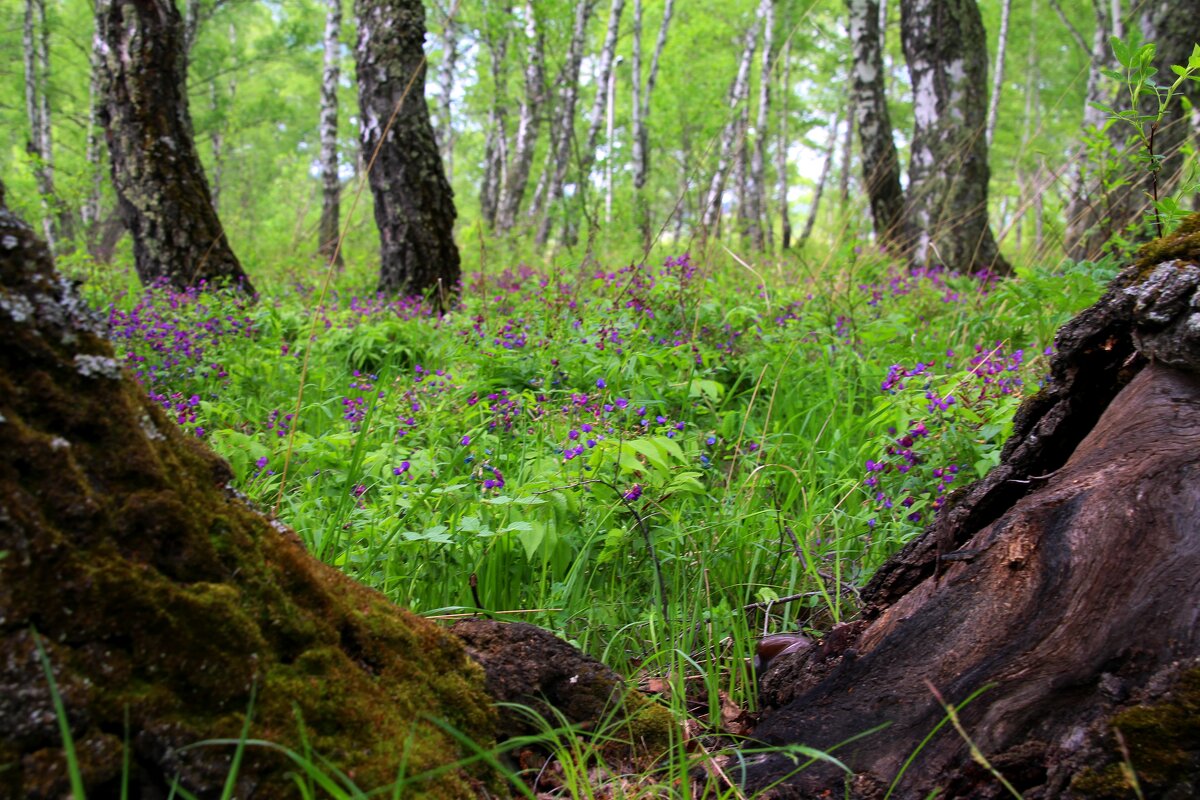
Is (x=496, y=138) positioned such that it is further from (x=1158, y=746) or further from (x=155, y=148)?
(x=1158, y=746)

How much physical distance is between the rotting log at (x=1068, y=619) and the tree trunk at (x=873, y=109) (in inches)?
304

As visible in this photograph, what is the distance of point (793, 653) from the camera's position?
181 centimetres

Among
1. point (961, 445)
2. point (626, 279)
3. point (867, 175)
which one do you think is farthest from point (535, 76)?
point (961, 445)

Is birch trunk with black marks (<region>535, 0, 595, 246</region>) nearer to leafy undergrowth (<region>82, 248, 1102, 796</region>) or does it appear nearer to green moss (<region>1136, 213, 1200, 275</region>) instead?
leafy undergrowth (<region>82, 248, 1102, 796</region>)

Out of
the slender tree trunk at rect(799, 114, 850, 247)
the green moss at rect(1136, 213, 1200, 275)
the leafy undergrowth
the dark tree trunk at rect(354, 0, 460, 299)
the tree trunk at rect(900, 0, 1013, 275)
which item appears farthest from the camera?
the slender tree trunk at rect(799, 114, 850, 247)

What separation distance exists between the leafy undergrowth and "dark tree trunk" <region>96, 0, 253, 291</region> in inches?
56.8

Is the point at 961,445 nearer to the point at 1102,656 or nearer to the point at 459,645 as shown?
the point at 1102,656

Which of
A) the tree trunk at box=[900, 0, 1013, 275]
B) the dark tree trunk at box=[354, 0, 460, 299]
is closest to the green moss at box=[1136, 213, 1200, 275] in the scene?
the dark tree trunk at box=[354, 0, 460, 299]

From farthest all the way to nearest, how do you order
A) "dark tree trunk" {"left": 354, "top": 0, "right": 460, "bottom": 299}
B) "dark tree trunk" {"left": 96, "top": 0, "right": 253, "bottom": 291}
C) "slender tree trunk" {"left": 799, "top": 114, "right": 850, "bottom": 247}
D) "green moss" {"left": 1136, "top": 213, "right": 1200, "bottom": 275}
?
"slender tree trunk" {"left": 799, "top": 114, "right": 850, "bottom": 247}, "dark tree trunk" {"left": 354, "top": 0, "right": 460, "bottom": 299}, "dark tree trunk" {"left": 96, "top": 0, "right": 253, "bottom": 291}, "green moss" {"left": 1136, "top": 213, "right": 1200, "bottom": 275}

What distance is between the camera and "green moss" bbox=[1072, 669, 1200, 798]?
1.10m

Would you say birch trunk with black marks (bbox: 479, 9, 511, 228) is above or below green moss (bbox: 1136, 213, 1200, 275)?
above

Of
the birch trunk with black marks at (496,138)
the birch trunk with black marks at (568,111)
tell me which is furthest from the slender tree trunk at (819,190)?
the birch trunk with black marks at (496,138)

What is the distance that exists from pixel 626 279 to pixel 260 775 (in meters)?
3.82

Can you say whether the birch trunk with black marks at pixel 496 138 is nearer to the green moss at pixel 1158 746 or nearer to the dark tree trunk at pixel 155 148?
the dark tree trunk at pixel 155 148
